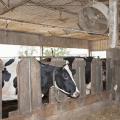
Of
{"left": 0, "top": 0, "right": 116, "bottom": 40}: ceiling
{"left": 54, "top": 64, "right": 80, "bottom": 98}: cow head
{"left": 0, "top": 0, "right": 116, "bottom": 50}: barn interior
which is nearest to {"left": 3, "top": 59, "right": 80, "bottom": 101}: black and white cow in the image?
{"left": 54, "top": 64, "right": 80, "bottom": 98}: cow head

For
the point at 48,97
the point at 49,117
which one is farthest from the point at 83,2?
the point at 49,117

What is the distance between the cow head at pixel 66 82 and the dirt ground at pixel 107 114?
601 millimetres

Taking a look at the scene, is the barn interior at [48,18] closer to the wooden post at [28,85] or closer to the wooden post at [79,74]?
the wooden post at [79,74]

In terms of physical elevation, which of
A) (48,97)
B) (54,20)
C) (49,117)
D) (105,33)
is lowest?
(49,117)

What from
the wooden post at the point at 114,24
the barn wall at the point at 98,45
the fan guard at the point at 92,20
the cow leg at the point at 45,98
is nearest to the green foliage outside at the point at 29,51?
the barn wall at the point at 98,45

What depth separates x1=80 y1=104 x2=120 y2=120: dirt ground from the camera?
3199 mm

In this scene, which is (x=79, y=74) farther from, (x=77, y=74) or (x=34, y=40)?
(x=34, y=40)

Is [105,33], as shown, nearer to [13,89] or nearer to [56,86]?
[56,86]

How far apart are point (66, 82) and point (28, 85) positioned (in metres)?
0.51

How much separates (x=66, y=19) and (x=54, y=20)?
0.41 m

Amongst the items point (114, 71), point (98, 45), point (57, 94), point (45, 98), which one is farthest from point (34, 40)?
point (57, 94)

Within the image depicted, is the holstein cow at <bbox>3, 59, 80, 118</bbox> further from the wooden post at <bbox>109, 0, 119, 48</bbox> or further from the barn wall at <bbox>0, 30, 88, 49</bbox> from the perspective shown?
the barn wall at <bbox>0, 30, 88, 49</bbox>

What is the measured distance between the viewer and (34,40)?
1116cm

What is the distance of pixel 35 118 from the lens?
2.55m
